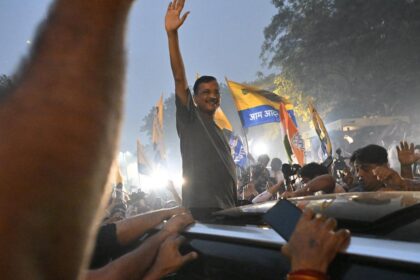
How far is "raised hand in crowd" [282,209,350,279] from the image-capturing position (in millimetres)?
1235

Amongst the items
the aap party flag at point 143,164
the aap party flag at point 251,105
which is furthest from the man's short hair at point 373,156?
the aap party flag at point 143,164

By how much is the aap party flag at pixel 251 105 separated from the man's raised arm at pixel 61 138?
352 inches

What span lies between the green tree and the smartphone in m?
22.6

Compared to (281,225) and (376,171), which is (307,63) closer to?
(376,171)

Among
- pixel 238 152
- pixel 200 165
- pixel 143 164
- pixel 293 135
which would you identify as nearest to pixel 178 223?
pixel 200 165

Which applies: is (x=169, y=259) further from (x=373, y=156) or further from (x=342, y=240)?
(x=373, y=156)

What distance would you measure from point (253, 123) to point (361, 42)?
15568mm

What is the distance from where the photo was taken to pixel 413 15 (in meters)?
21.1

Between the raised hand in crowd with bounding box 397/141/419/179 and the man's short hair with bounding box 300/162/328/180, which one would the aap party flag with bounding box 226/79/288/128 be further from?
the raised hand in crowd with bounding box 397/141/419/179

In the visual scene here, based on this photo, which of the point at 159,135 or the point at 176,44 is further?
the point at 159,135

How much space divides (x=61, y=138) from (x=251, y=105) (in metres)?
9.14

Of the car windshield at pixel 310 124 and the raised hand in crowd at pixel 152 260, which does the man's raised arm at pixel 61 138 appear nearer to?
the car windshield at pixel 310 124

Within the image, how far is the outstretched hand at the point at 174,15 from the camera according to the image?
2.66 metres

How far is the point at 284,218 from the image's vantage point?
146cm
